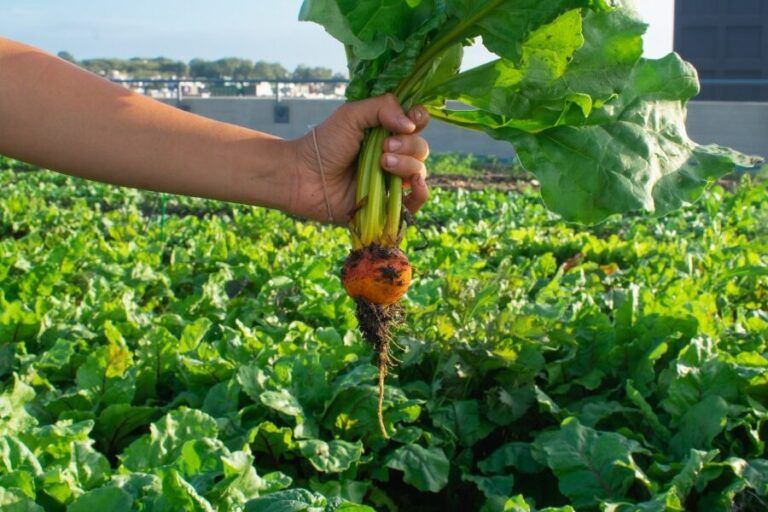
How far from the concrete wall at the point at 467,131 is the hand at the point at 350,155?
16.2 meters

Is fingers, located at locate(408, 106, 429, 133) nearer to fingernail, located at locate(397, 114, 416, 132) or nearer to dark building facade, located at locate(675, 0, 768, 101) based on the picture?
fingernail, located at locate(397, 114, 416, 132)

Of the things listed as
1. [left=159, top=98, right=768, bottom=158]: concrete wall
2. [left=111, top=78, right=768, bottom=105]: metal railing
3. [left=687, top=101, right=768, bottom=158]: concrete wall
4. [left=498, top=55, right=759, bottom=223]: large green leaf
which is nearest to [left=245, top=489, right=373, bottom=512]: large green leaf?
[left=498, top=55, right=759, bottom=223]: large green leaf

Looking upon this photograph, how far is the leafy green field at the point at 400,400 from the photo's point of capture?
8.29 ft

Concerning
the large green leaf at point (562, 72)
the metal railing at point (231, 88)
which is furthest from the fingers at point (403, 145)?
the metal railing at point (231, 88)

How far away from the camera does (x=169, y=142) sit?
2.57m

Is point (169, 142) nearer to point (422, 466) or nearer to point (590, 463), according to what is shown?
point (422, 466)

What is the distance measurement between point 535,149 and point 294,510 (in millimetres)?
1175

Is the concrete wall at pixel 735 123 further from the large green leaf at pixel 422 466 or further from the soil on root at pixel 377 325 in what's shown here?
the soil on root at pixel 377 325

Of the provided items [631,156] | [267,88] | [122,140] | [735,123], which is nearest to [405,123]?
[631,156]

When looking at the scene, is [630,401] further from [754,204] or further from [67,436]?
[754,204]

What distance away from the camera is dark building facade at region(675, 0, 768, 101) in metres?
27.7

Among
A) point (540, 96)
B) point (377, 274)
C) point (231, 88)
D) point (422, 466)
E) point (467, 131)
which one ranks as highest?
point (231, 88)

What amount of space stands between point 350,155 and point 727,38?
1098 inches

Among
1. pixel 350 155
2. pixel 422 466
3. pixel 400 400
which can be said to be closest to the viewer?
pixel 350 155
